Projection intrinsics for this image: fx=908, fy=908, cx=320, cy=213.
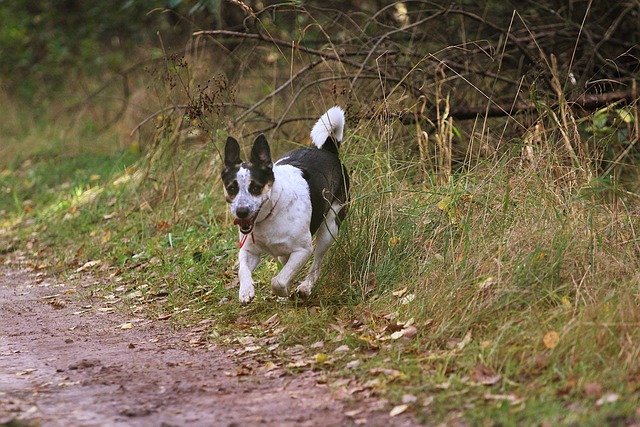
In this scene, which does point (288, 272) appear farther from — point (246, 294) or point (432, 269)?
point (432, 269)

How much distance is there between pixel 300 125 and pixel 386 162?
87.1 inches

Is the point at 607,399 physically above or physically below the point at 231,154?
below

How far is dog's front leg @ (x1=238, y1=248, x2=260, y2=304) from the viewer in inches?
222

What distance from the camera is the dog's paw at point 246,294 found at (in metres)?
5.62

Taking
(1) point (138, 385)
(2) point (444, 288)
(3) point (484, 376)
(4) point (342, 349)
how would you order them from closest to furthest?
(3) point (484, 376) < (1) point (138, 385) < (4) point (342, 349) < (2) point (444, 288)

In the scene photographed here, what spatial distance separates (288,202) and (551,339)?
200cm

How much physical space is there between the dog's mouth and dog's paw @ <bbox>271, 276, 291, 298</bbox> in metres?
0.43

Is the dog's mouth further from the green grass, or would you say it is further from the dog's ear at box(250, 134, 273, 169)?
the green grass

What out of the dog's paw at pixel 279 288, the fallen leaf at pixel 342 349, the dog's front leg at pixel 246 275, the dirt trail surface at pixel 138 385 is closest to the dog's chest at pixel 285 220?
the dog's front leg at pixel 246 275

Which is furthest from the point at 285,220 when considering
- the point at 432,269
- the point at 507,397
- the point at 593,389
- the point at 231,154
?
the point at 593,389

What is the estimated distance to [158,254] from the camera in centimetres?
771

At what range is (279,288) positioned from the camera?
5.71 meters

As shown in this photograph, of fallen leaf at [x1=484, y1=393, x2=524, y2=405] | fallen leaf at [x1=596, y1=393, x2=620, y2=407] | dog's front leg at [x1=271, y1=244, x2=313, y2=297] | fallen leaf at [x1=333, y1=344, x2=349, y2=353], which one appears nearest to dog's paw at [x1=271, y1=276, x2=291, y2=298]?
dog's front leg at [x1=271, y1=244, x2=313, y2=297]

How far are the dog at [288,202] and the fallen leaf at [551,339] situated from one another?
186 centimetres
